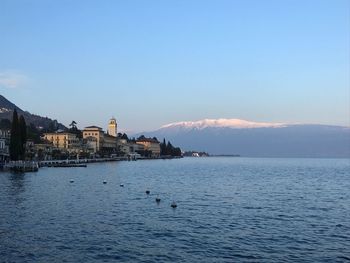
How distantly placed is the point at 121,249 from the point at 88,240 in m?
3.16

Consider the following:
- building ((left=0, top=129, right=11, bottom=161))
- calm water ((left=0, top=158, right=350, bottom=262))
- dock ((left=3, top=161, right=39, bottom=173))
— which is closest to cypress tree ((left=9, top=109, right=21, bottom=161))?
dock ((left=3, top=161, right=39, bottom=173))

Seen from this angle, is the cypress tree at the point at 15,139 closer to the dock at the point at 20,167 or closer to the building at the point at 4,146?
the dock at the point at 20,167

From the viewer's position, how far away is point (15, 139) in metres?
111

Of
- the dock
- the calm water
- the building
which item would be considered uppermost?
the building

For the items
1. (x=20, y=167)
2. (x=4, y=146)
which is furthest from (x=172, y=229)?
(x=4, y=146)

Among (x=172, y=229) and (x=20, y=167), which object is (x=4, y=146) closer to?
(x=20, y=167)

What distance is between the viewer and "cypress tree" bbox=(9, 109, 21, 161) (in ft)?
357

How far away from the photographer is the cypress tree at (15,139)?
10894 cm

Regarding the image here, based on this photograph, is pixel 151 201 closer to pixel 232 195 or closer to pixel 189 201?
pixel 189 201

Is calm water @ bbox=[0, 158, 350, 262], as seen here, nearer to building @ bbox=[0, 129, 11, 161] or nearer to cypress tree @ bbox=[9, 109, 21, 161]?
cypress tree @ bbox=[9, 109, 21, 161]

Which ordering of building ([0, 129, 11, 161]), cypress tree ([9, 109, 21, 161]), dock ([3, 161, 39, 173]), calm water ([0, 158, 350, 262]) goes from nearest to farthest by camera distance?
calm water ([0, 158, 350, 262]), dock ([3, 161, 39, 173]), cypress tree ([9, 109, 21, 161]), building ([0, 129, 11, 161])

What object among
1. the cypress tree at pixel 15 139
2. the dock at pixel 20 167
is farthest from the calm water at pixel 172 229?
the cypress tree at pixel 15 139

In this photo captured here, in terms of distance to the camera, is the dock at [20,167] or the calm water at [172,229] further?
the dock at [20,167]

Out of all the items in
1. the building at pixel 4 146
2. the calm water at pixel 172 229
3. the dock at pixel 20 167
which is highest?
the building at pixel 4 146
